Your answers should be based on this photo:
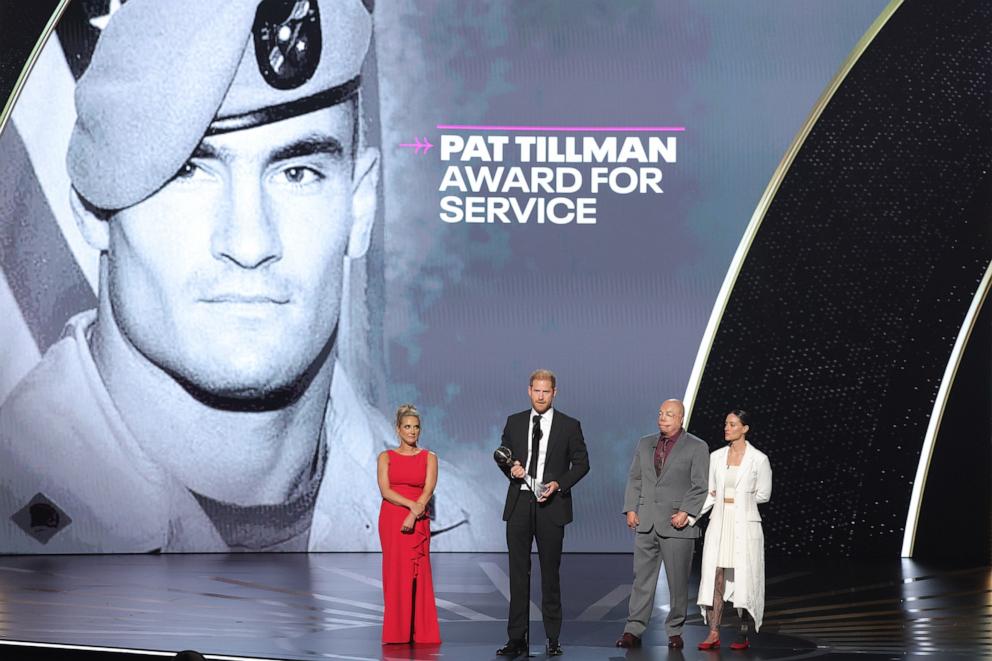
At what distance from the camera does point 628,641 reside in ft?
22.3

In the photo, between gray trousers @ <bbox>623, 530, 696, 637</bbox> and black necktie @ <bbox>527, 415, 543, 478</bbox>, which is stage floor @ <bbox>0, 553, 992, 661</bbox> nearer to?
gray trousers @ <bbox>623, 530, 696, 637</bbox>

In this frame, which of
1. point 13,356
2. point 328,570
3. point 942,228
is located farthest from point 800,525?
point 13,356

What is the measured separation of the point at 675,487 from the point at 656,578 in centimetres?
45

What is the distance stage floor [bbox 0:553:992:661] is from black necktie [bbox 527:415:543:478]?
0.82 m

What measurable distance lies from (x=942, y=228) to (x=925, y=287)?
0.47 metres

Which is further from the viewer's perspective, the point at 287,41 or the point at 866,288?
the point at 866,288

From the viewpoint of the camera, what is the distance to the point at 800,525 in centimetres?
1088

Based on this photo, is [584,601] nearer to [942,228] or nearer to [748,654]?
[748,654]

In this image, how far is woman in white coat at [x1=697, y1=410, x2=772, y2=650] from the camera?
6941 millimetres

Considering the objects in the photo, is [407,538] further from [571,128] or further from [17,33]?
[17,33]

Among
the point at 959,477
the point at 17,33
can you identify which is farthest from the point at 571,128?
the point at 17,33

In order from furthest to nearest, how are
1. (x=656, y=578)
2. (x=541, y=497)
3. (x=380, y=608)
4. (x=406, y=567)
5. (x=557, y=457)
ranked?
(x=380, y=608) → (x=656, y=578) → (x=406, y=567) → (x=557, y=457) → (x=541, y=497)

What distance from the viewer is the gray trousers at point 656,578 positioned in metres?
6.77


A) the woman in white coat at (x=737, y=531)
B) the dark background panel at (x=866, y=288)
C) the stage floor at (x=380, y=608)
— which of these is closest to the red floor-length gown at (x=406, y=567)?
the stage floor at (x=380, y=608)
